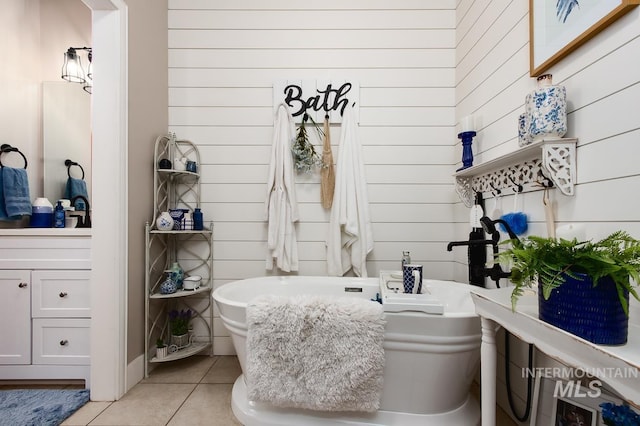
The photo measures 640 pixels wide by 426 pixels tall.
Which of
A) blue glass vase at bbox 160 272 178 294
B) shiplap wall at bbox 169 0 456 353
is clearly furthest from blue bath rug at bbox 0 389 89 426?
shiplap wall at bbox 169 0 456 353

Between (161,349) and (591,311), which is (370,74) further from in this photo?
(161,349)

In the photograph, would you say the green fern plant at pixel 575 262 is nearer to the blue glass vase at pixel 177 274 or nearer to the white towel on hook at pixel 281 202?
the white towel on hook at pixel 281 202

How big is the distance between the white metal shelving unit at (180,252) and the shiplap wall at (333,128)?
9 centimetres

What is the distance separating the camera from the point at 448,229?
2.20m

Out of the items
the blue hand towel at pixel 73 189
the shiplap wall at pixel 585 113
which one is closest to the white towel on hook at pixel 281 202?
the shiplap wall at pixel 585 113

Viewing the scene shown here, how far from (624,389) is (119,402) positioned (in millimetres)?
2102

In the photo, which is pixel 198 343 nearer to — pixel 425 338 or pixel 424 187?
pixel 425 338

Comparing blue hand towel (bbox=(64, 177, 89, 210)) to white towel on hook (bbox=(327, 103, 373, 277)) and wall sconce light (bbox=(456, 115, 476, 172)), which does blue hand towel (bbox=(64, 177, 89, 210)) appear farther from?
wall sconce light (bbox=(456, 115, 476, 172))

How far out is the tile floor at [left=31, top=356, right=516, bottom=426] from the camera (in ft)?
4.78

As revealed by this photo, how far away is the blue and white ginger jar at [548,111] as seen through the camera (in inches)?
43.6

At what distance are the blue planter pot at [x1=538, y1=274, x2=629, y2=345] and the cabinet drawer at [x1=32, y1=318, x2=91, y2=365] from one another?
7.40ft

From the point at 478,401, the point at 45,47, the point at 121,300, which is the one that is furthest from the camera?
the point at 45,47

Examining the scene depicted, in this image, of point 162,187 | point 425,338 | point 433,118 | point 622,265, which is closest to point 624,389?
point 622,265

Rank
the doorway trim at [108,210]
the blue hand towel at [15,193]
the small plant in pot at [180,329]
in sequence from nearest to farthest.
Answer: the doorway trim at [108,210], the blue hand towel at [15,193], the small plant in pot at [180,329]
